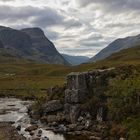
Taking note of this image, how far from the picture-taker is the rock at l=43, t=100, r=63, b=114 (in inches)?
5364

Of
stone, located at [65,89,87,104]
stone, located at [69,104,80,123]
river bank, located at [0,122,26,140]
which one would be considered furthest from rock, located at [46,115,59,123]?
river bank, located at [0,122,26,140]

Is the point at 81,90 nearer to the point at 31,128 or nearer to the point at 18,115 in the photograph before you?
the point at 31,128

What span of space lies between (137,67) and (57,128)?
38047mm

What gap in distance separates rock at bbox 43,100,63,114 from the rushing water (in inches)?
297

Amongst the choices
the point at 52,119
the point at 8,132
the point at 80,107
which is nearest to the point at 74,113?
the point at 80,107

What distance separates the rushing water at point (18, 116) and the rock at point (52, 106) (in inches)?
297

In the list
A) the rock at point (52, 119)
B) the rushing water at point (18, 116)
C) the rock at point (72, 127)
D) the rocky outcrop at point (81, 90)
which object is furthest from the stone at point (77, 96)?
the rushing water at point (18, 116)

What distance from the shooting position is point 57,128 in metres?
119

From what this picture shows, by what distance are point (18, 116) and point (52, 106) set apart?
1676 cm

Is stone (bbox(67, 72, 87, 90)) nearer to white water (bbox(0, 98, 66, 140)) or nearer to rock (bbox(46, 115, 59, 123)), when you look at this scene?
rock (bbox(46, 115, 59, 123))

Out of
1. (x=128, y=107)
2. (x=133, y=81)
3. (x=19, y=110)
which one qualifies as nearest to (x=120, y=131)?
(x=128, y=107)

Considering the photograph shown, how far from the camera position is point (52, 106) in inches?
5394

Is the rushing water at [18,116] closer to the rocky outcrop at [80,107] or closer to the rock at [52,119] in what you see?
the rock at [52,119]

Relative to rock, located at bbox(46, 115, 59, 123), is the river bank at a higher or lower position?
lower
